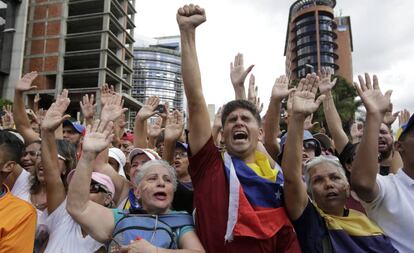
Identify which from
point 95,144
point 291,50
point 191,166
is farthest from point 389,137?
point 291,50

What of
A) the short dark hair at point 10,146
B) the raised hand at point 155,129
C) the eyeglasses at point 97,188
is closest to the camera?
the short dark hair at point 10,146

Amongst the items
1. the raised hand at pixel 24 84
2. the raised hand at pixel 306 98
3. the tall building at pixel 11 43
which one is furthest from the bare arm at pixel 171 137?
the tall building at pixel 11 43

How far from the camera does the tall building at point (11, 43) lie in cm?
3631

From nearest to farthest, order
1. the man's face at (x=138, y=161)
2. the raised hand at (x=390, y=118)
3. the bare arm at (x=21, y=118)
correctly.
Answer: the man's face at (x=138, y=161), the bare arm at (x=21, y=118), the raised hand at (x=390, y=118)

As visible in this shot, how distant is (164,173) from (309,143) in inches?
75.8

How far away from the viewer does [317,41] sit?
238 ft

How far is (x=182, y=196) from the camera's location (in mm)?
3074

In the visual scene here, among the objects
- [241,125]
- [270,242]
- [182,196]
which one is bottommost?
[270,242]

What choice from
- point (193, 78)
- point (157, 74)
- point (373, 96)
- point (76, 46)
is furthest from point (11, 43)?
point (157, 74)

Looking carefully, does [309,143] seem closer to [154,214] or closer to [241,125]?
[241,125]

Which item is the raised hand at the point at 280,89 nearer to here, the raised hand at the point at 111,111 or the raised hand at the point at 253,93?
the raised hand at the point at 253,93

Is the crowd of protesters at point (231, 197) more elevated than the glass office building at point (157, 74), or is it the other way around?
the glass office building at point (157, 74)

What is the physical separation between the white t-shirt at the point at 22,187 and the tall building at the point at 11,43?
3693 centimetres

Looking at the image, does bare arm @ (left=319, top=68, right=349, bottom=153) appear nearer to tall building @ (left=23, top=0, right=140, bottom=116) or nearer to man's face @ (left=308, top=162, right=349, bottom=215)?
man's face @ (left=308, top=162, right=349, bottom=215)
